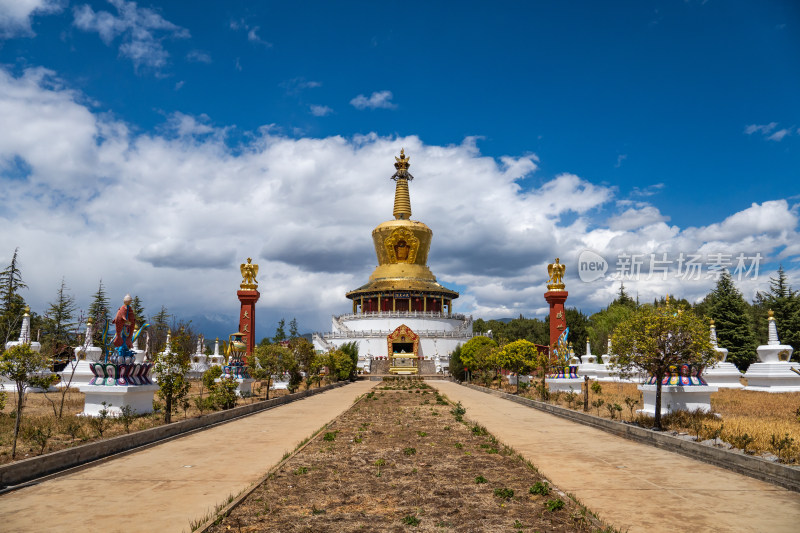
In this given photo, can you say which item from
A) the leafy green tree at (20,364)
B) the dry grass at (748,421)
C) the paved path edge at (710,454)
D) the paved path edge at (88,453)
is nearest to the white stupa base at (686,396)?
the dry grass at (748,421)

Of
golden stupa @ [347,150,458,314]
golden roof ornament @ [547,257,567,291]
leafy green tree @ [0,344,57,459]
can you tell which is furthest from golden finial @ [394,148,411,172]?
leafy green tree @ [0,344,57,459]

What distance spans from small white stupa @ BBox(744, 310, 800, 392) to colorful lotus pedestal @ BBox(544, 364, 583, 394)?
930 cm

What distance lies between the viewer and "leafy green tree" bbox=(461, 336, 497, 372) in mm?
43094

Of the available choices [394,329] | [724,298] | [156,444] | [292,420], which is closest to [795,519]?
[156,444]

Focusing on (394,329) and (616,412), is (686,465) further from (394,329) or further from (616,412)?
(394,329)

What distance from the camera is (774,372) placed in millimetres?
30578

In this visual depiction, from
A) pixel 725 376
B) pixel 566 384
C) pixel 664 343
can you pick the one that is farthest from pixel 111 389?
pixel 725 376

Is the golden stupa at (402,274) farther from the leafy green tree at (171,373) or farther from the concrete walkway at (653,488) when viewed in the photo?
the concrete walkway at (653,488)

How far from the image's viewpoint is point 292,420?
68.3ft

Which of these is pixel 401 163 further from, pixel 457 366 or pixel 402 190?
pixel 457 366

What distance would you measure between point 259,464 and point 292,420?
8705 millimetres

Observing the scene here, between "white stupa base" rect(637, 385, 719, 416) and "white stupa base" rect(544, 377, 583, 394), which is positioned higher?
"white stupa base" rect(637, 385, 719, 416)

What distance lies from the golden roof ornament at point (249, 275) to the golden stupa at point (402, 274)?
2532cm

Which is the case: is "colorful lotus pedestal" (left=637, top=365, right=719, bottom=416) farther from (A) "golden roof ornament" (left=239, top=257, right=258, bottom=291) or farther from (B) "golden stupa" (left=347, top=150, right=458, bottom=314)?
(B) "golden stupa" (left=347, top=150, right=458, bottom=314)
